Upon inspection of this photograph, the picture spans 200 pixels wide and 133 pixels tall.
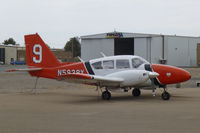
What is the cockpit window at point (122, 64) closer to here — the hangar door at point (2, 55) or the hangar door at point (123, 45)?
the hangar door at point (123, 45)

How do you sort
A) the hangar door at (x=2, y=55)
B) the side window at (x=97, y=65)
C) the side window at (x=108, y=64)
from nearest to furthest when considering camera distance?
the side window at (x=108, y=64), the side window at (x=97, y=65), the hangar door at (x=2, y=55)

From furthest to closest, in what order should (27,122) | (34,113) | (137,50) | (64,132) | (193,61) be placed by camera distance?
(193,61), (137,50), (34,113), (27,122), (64,132)

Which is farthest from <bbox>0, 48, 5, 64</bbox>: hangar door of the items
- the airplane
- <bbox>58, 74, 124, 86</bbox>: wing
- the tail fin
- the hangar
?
<bbox>58, 74, 124, 86</bbox>: wing

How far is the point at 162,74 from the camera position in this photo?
1462 centimetres

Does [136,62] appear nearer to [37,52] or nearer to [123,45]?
[37,52]

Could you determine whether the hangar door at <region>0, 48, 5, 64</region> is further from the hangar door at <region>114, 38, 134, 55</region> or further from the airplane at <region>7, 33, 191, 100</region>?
the airplane at <region>7, 33, 191, 100</region>

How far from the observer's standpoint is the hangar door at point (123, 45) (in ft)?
175

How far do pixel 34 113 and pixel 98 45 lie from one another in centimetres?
4189

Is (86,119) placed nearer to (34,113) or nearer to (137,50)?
(34,113)

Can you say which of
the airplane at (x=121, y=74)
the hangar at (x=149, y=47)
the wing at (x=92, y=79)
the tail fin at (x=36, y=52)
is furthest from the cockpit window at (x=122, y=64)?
the hangar at (x=149, y=47)

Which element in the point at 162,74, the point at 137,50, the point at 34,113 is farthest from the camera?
the point at 137,50

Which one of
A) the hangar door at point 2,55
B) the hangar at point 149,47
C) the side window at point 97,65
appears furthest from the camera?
the hangar door at point 2,55

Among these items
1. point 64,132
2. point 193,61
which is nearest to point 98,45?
point 193,61

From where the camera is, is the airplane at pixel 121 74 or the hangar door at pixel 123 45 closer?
the airplane at pixel 121 74
